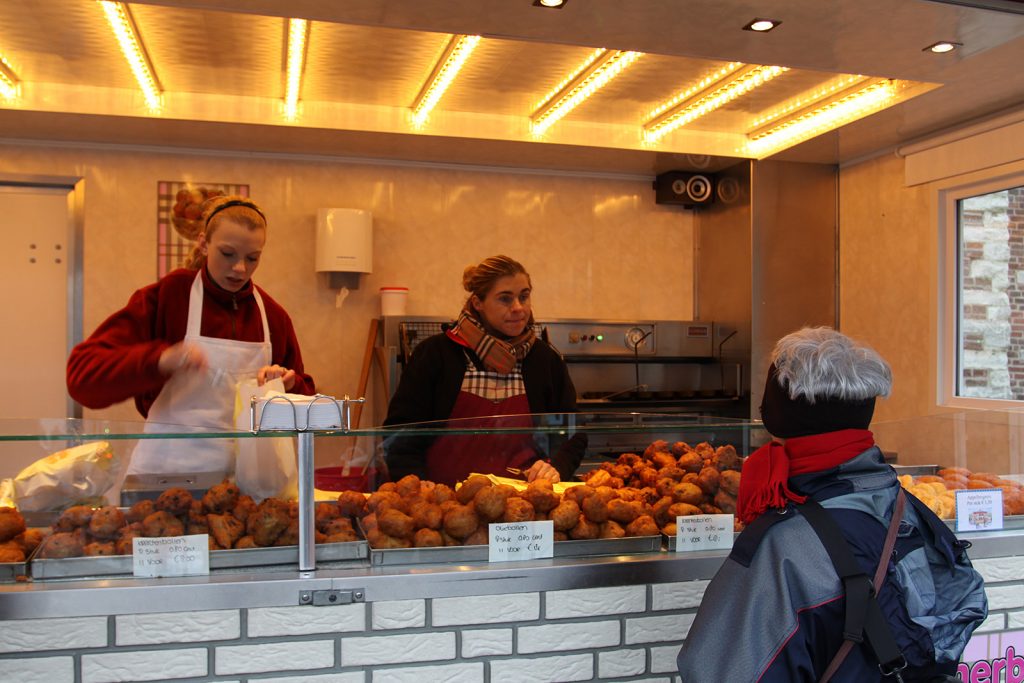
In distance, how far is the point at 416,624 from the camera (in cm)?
177

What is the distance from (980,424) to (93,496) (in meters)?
2.37

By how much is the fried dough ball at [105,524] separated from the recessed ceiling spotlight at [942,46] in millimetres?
3288

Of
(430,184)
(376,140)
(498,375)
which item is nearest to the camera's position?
(498,375)

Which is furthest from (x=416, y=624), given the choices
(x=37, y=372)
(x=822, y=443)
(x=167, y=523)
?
(x=37, y=372)

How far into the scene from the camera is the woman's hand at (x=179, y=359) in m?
2.35

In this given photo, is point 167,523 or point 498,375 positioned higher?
point 498,375

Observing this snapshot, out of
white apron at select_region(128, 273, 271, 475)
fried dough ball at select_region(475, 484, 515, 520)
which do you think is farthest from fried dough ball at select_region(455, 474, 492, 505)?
white apron at select_region(128, 273, 271, 475)

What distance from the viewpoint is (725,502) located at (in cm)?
209

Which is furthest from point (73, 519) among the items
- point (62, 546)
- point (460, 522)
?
point (460, 522)

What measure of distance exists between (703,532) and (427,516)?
0.64 m

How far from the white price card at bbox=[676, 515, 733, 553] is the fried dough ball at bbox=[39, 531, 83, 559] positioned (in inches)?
49.3

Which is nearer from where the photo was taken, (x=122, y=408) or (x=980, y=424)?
(x=980, y=424)

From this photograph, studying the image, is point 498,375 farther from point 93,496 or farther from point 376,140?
point 376,140

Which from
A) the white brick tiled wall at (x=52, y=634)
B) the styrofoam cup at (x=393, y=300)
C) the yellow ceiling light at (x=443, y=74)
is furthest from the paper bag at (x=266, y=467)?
the styrofoam cup at (x=393, y=300)
